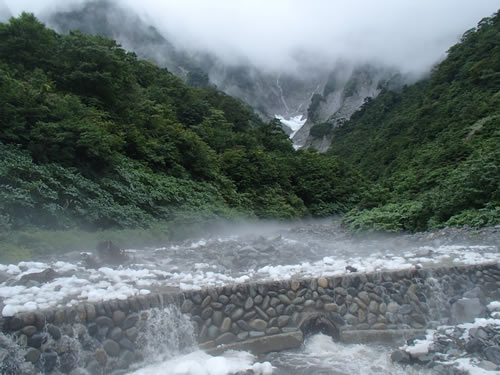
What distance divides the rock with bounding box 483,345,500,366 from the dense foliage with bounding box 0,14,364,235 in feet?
29.5

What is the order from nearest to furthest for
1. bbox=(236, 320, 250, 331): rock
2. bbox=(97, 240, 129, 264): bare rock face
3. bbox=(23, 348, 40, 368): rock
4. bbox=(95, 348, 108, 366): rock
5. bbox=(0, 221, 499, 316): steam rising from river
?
bbox=(23, 348, 40, 368): rock < bbox=(95, 348, 108, 366): rock < bbox=(0, 221, 499, 316): steam rising from river < bbox=(236, 320, 250, 331): rock < bbox=(97, 240, 129, 264): bare rock face

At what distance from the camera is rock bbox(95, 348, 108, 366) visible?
14.4ft

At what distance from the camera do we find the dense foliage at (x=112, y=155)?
9266 millimetres

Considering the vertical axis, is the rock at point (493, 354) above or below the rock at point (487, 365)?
above

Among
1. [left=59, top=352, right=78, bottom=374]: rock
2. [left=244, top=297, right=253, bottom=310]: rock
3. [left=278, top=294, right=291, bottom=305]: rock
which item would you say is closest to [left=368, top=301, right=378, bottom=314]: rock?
[left=278, top=294, right=291, bottom=305]: rock

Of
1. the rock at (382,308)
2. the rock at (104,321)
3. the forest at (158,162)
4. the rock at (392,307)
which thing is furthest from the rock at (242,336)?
the forest at (158,162)

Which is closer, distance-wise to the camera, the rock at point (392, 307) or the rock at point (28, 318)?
the rock at point (28, 318)

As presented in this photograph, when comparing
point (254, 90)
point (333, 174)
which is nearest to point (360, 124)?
point (333, 174)

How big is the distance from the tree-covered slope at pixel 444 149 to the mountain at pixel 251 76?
2394 cm

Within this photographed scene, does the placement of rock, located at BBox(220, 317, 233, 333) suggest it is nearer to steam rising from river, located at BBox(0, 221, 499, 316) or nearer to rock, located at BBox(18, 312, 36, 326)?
steam rising from river, located at BBox(0, 221, 499, 316)

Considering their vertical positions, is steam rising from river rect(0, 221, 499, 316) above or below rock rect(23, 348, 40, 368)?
above

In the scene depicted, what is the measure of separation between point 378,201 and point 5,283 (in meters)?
15.3

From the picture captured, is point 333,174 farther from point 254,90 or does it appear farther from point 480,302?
point 254,90

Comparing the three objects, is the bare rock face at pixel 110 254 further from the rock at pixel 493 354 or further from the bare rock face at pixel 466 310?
the rock at pixel 493 354
